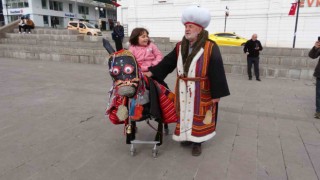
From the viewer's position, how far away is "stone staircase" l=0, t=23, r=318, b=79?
30.8 feet

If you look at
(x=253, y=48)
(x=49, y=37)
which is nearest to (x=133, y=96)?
(x=253, y=48)

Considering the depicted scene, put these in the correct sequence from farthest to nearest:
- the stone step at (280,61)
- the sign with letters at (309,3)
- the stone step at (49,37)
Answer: the stone step at (49,37), the sign with letters at (309,3), the stone step at (280,61)

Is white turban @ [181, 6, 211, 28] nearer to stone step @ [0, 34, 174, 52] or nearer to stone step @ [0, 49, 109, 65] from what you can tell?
stone step @ [0, 49, 109, 65]

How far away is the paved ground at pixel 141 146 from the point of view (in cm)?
279

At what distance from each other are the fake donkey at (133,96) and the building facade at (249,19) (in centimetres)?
1434

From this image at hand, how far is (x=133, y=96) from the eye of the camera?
273 centimetres

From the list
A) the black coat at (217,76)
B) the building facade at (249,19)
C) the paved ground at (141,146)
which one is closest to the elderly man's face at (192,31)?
the black coat at (217,76)

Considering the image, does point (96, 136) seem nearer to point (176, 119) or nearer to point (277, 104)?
point (176, 119)

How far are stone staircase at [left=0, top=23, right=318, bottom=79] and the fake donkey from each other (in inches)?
145

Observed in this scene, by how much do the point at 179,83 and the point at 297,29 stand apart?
17362 millimetres

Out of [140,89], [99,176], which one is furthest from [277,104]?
[99,176]

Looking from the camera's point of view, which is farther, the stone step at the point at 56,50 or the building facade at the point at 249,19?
the building facade at the point at 249,19

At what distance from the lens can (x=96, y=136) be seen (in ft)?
12.3

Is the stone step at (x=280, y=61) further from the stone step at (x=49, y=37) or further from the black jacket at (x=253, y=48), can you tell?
the stone step at (x=49, y=37)
